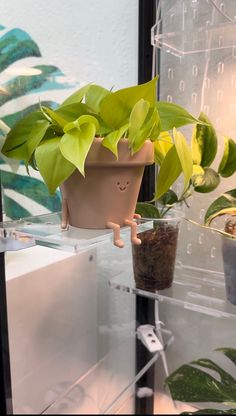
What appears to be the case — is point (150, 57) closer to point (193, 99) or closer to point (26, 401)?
point (193, 99)

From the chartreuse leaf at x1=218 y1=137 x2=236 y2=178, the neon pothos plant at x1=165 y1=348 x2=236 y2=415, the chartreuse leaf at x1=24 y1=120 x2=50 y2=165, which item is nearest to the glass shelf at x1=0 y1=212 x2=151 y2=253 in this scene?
the chartreuse leaf at x1=24 y1=120 x2=50 y2=165

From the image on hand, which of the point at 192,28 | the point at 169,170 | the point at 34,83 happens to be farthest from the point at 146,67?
the point at 169,170

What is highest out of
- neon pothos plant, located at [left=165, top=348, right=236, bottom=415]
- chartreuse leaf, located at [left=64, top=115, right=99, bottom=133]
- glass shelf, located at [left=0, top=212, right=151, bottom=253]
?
chartreuse leaf, located at [left=64, top=115, right=99, bottom=133]

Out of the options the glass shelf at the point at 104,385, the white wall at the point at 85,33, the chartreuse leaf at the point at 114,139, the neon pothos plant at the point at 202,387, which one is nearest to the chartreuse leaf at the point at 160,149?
the chartreuse leaf at the point at 114,139

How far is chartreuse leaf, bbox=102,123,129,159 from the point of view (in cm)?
45

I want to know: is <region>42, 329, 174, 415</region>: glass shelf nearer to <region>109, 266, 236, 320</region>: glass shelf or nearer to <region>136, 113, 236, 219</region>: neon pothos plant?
<region>109, 266, 236, 320</region>: glass shelf

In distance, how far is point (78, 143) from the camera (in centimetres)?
44

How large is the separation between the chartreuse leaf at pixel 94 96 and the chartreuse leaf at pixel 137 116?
0.08m

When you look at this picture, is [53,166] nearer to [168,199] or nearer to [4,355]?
[168,199]

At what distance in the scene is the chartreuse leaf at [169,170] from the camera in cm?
58

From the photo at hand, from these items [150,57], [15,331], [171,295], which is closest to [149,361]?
[171,295]

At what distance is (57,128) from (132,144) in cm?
11

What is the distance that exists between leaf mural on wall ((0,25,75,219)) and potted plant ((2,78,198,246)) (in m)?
0.15

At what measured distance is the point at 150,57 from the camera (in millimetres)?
951
